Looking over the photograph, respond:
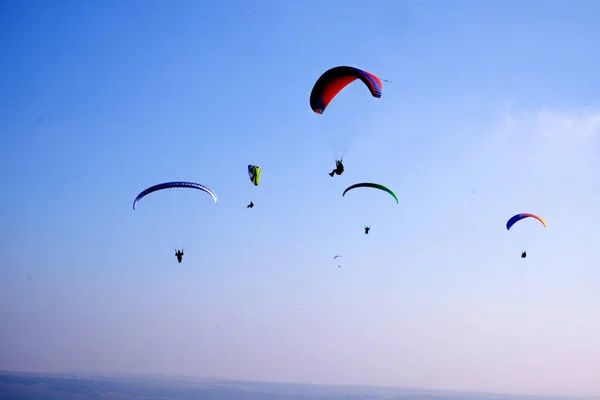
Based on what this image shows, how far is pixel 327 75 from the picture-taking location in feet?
112

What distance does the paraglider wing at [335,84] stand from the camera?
106 ft

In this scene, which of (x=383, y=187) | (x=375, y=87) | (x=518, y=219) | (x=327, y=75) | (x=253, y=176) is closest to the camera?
(x=375, y=87)

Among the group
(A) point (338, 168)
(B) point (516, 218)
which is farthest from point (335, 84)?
(B) point (516, 218)

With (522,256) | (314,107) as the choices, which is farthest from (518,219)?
(314,107)

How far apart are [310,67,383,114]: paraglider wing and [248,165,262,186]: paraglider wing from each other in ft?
→ 38.0

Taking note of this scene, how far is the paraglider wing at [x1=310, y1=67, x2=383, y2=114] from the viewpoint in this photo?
3219 cm

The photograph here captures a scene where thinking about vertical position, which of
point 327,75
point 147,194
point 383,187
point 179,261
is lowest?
point 179,261

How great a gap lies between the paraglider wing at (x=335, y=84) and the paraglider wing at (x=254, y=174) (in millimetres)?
11575

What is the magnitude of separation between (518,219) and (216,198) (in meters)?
27.9

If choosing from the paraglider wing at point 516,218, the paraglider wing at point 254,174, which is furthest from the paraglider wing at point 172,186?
the paraglider wing at point 516,218

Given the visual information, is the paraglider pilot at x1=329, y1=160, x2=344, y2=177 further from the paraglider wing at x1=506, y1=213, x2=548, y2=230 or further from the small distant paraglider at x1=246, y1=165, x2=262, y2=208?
the paraglider wing at x1=506, y1=213, x2=548, y2=230

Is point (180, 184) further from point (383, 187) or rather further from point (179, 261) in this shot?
point (383, 187)

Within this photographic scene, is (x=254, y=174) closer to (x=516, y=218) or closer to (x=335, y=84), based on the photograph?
(x=335, y=84)

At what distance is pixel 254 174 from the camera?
46.4 m
